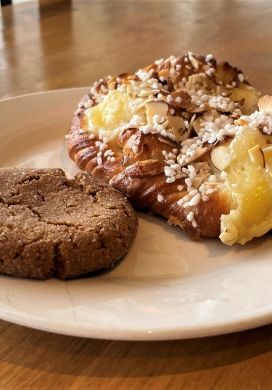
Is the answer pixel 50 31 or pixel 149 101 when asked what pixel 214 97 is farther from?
pixel 50 31

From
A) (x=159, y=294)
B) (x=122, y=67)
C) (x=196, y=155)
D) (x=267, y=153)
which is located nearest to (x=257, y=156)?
(x=267, y=153)

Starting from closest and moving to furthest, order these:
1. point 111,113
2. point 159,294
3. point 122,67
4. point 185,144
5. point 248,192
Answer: point 159,294 → point 248,192 → point 185,144 → point 111,113 → point 122,67

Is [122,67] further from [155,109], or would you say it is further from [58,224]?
[58,224]

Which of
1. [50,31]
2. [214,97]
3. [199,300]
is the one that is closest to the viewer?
[199,300]

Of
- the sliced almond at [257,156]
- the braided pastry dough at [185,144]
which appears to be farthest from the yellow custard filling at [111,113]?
the sliced almond at [257,156]

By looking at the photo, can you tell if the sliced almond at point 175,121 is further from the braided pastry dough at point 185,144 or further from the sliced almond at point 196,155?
the sliced almond at point 196,155

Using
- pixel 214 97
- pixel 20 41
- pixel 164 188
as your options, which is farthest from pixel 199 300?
pixel 20 41
